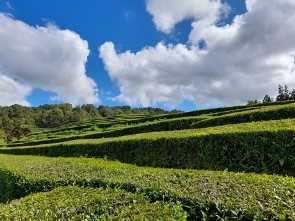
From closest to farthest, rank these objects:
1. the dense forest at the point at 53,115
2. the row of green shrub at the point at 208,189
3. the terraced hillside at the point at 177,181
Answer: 1. the row of green shrub at the point at 208,189
2. the terraced hillside at the point at 177,181
3. the dense forest at the point at 53,115

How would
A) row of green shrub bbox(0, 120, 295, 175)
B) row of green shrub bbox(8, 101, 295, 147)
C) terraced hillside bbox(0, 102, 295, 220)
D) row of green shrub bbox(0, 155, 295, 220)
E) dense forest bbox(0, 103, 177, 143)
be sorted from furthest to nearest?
dense forest bbox(0, 103, 177, 143) < row of green shrub bbox(8, 101, 295, 147) < row of green shrub bbox(0, 120, 295, 175) < terraced hillside bbox(0, 102, 295, 220) < row of green shrub bbox(0, 155, 295, 220)

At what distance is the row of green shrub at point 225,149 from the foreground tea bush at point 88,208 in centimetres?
786

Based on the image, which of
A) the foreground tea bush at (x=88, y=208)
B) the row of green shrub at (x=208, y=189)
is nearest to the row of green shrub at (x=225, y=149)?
the row of green shrub at (x=208, y=189)

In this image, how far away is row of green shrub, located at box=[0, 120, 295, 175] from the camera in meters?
18.1

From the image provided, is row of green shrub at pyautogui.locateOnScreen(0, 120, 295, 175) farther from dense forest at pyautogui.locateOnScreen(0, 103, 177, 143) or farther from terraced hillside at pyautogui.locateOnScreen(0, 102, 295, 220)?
dense forest at pyautogui.locateOnScreen(0, 103, 177, 143)

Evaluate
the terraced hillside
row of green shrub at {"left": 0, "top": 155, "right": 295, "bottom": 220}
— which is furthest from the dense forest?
row of green shrub at {"left": 0, "top": 155, "right": 295, "bottom": 220}

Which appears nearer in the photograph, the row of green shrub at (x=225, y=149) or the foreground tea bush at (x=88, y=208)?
the foreground tea bush at (x=88, y=208)

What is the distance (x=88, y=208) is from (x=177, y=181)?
9.55ft

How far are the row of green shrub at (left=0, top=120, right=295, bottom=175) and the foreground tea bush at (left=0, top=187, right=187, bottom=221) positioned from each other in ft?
25.8

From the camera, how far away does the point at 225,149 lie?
19750mm

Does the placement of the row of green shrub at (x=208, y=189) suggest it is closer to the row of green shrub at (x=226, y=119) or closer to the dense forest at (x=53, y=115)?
the row of green shrub at (x=226, y=119)

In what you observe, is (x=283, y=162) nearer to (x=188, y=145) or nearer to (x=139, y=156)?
(x=188, y=145)

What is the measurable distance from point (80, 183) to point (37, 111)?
17813 centimetres

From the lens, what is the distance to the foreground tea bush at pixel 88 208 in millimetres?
10297
